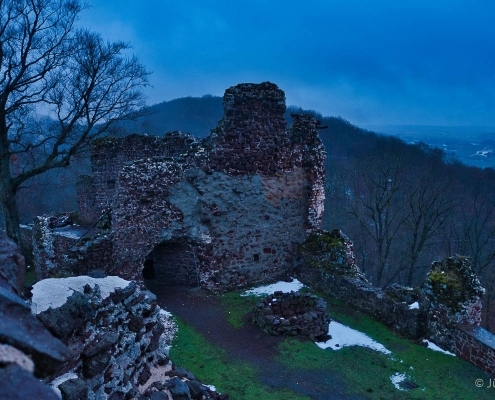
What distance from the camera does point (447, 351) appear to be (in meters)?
9.15

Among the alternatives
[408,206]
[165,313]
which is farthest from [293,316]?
[408,206]

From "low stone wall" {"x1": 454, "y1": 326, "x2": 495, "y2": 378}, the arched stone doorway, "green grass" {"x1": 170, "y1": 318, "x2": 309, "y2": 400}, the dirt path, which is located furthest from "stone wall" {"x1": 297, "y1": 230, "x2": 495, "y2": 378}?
the arched stone doorway

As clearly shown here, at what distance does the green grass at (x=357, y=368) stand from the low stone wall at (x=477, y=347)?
16cm

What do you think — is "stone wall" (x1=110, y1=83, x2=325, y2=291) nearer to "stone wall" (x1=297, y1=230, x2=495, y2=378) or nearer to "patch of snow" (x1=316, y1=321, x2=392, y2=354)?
"stone wall" (x1=297, y1=230, x2=495, y2=378)

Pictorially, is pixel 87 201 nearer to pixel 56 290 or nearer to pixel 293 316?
pixel 293 316

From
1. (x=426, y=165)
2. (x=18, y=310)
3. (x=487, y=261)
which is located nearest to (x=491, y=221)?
(x=487, y=261)

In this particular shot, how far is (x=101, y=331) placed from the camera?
4.41 m

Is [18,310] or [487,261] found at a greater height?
[18,310]

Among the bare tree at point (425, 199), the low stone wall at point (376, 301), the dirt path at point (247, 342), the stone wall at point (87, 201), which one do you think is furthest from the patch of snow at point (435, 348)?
the stone wall at point (87, 201)

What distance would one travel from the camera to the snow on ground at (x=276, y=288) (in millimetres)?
12375

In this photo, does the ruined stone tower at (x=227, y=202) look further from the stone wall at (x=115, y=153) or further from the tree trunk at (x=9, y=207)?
the tree trunk at (x=9, y=207)

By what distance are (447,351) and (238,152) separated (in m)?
7.71

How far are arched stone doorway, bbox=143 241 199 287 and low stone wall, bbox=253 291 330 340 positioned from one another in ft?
11.8

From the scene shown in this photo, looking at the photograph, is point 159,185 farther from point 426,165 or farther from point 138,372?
point 426,165
